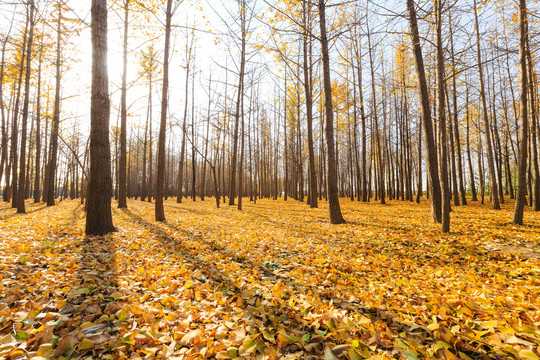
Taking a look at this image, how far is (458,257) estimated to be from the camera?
3.99 meters

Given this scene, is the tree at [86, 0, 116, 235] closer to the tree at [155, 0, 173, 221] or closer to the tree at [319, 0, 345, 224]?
the tree at [155, 0, 173, 221]

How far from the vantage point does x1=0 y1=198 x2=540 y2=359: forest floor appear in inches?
69.7

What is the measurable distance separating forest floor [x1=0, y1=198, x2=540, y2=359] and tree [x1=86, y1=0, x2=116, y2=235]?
879mm

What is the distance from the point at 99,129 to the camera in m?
5.38

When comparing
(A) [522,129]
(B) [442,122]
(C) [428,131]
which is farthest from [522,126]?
(B) [442,122]

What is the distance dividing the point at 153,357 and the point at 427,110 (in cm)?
816

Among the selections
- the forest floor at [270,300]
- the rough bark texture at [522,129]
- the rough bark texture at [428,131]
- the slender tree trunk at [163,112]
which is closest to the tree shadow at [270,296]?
the forest floor at [270,300]

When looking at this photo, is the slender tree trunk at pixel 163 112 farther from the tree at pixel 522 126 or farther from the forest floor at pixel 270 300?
the tree at pixel 522 126

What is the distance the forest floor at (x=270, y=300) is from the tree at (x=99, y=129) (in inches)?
34.6

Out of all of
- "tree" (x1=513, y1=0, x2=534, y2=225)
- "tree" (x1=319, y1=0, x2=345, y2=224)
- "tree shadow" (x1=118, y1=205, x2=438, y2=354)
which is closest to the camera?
"tree shadow" (x1=118, y1=205, x2=438, y2=354)

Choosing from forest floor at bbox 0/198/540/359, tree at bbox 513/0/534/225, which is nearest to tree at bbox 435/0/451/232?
forest floor at bbox 0/198/540/359

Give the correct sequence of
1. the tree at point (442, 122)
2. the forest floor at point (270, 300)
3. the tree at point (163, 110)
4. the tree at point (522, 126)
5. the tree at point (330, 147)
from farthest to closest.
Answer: the tree at point (163, 110), the tree at point (330, 147), the tree at point (522, 126), the tree at point (442, 122), the forest floor at point (270, 300)

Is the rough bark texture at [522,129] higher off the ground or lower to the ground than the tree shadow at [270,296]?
higher

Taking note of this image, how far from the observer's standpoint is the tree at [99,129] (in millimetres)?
5340
